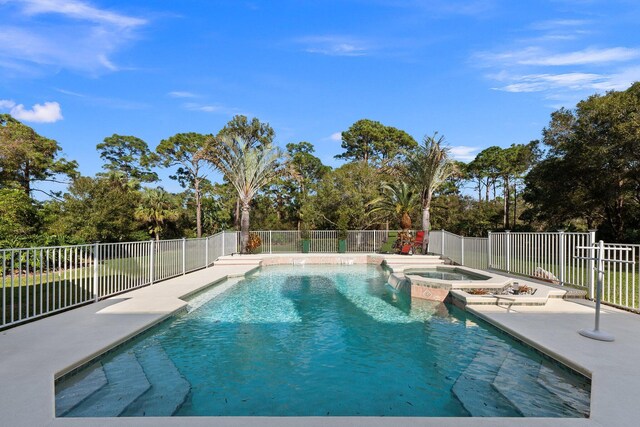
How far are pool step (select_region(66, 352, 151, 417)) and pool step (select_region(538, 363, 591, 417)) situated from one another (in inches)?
155

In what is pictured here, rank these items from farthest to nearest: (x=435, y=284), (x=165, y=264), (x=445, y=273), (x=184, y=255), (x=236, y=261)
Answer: (x=236, y=261), (x=445, y=273), (x=184, y=255), (x=165, y=264), (x=435, y=284)

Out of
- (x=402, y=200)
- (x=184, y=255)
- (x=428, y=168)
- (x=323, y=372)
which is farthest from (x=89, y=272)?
(x=402, y=200)

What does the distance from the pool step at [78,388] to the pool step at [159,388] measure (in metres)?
0.43

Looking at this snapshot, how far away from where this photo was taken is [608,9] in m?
7.74

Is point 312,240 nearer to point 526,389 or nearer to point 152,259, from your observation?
point 152,259

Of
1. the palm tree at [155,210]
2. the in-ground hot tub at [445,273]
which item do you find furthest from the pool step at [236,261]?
the palm tree at [155,210]

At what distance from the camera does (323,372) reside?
12.2 ft

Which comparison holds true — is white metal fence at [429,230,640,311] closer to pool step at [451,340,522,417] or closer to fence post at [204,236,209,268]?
pool step at [451,340,522,417]

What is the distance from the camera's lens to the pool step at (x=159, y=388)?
2.84 m

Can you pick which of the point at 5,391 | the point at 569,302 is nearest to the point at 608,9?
the point at 569,302

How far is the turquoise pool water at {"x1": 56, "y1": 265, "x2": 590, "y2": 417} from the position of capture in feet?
9.70

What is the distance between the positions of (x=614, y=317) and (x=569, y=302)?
118cm

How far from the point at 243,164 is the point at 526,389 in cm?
1554

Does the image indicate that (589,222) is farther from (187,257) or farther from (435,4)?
(187,257)
